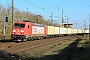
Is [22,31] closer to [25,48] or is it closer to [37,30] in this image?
Result: [37,30]

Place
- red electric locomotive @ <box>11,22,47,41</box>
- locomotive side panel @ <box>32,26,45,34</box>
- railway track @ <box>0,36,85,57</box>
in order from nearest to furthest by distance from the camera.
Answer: railway track @ <box>0,36,85,57</box>, red electric locomotive @ <box>11,22,47,41</box>, locomotive side panel @ <box>32,26,45,34</box>

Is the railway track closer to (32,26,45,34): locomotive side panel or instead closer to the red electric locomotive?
the red electric locomotive

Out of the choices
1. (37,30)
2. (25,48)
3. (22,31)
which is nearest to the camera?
(25,48)

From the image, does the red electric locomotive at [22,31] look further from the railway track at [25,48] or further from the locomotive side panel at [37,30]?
the railway track at [25,48]

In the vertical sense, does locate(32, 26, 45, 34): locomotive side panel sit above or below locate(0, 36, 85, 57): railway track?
above

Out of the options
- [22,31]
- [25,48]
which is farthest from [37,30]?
[25,48]

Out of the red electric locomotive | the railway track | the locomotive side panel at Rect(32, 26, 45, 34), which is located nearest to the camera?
the railway track

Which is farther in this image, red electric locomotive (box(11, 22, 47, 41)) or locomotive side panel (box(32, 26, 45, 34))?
locomotive side panel (box(32, 26, 45, 34))

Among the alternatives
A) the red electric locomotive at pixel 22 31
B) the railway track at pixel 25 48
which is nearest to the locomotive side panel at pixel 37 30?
the red electric locomotive at pixel 22 31

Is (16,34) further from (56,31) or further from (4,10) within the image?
(56,31)

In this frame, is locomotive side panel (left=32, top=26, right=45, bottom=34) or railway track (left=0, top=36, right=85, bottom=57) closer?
railway track (left=0, top=36, right=85, bottom=57)

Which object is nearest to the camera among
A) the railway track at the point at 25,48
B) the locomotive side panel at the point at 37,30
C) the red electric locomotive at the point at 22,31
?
the railway track at the point at 25,48

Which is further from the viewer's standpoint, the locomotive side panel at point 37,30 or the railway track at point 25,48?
the locomotive side panel at point 37,30

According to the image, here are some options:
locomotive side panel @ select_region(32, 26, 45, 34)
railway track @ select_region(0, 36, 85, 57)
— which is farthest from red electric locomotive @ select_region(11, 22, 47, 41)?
railway track @ select_region(0, 36, 85, 57)
